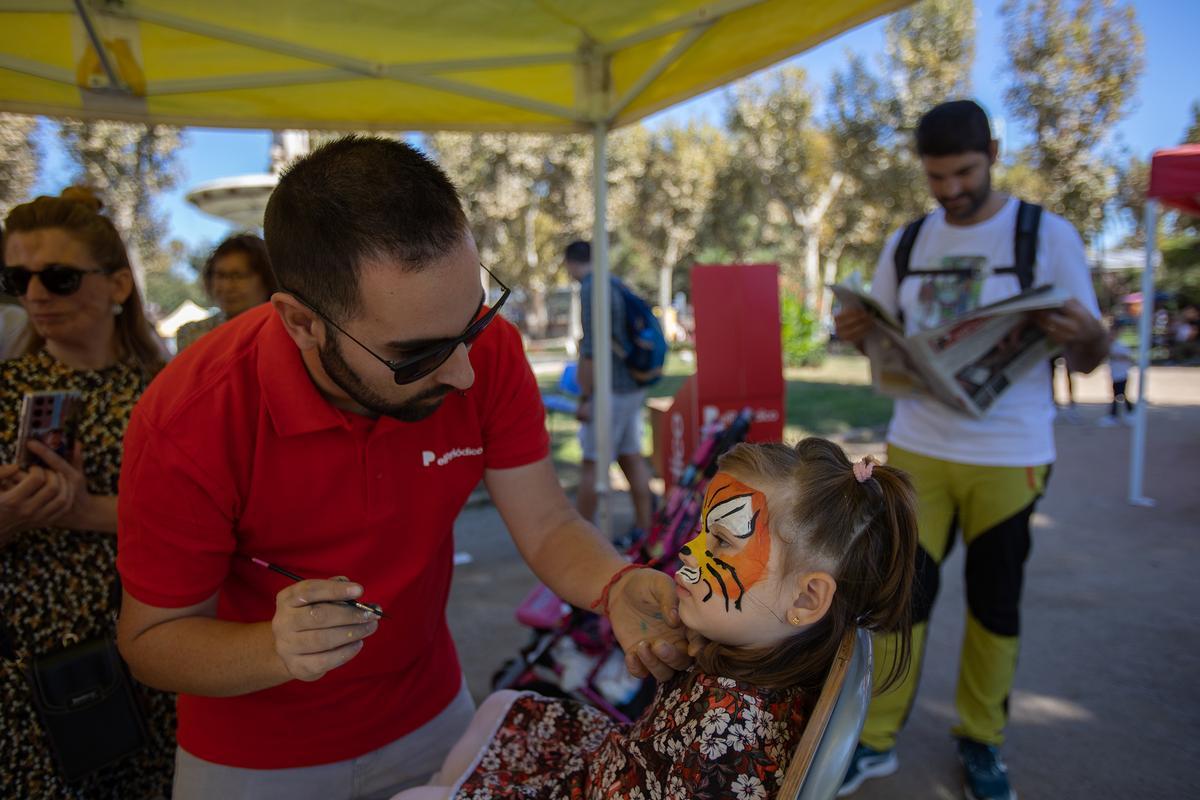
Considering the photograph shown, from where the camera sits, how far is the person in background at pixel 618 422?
5641 mm

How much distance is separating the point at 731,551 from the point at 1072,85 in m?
22.0

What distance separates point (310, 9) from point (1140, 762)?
4.38 metres

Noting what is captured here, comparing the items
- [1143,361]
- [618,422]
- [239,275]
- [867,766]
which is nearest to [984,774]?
[867,766]

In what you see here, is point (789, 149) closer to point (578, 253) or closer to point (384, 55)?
point (578, 253)

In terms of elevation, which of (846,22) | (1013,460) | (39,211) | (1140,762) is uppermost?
(846,22)

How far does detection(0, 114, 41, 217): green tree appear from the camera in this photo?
57.1 ft

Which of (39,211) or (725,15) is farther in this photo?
(725,15)

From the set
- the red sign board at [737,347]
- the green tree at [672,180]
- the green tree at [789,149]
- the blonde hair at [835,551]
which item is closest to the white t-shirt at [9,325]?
the blonde hair at [835,551]

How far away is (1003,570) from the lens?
2.69 meters

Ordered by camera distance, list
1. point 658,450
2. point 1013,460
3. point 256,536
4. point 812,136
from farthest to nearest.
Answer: point 812,136 < point 658,450 < point 1013,460 < point 256,536

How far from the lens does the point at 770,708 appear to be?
4.63 ft

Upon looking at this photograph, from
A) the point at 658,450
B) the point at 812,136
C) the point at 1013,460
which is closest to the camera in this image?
the point at 1013,460

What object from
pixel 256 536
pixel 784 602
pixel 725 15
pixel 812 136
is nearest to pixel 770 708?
pixel 784 602

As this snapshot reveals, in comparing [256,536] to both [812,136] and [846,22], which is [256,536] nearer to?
[846,22]
